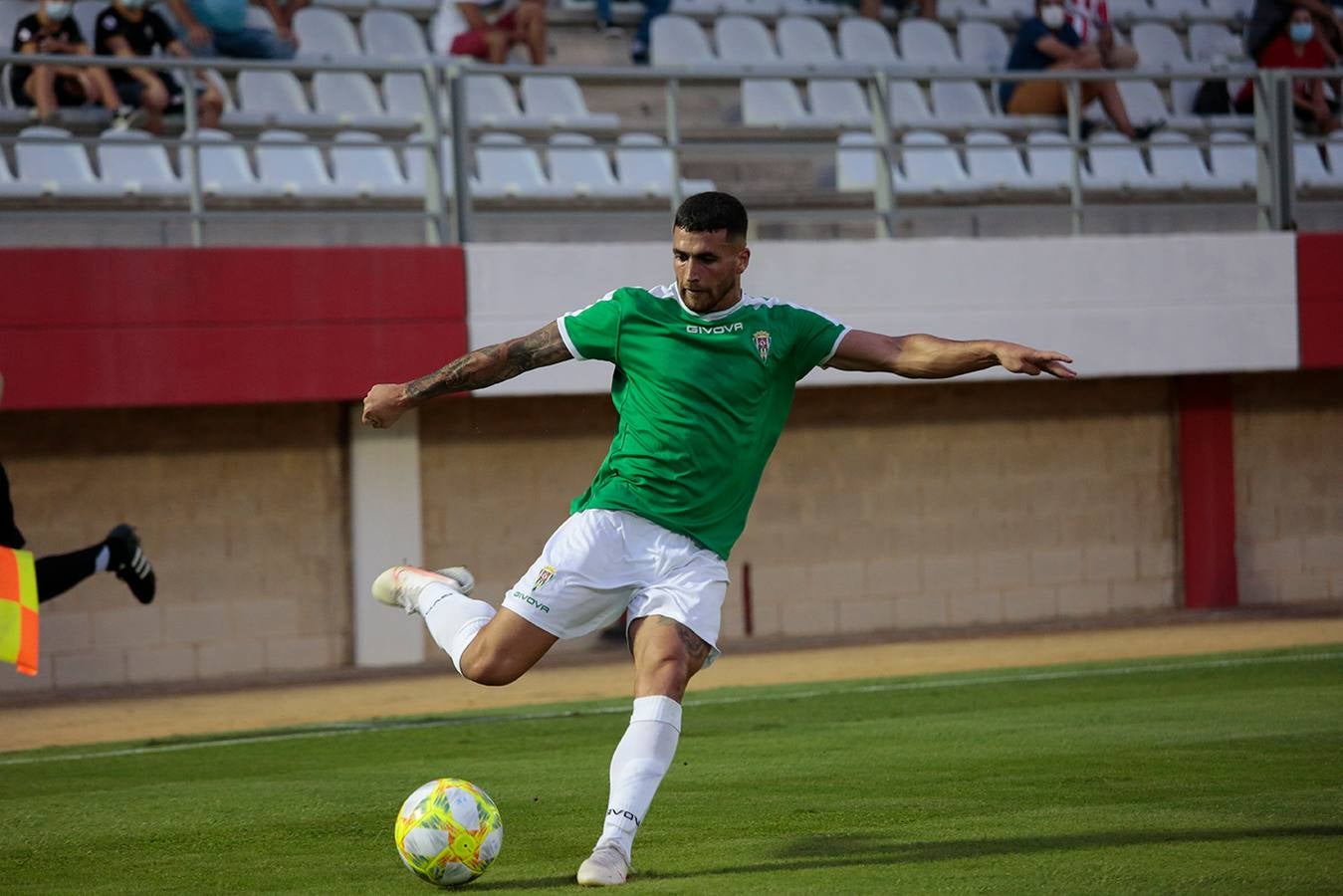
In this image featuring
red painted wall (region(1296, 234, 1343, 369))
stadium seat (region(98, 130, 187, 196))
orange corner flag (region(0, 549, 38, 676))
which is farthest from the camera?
red painted wall (region(1296, 234, 1343, 369))

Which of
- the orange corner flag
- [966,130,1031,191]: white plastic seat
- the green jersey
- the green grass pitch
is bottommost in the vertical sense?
the green grass pitch

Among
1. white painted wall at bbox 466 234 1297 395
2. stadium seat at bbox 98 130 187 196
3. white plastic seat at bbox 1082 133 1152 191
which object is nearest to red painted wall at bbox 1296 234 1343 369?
white painted wall at bbox 466 234 1297 395

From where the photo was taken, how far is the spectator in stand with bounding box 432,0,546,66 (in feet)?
56.5

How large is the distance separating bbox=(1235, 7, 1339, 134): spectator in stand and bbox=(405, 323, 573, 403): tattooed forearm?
14345 millimetres

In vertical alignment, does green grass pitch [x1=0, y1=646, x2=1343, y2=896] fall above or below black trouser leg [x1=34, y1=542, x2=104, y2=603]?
below

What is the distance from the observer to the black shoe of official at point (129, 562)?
1247cm

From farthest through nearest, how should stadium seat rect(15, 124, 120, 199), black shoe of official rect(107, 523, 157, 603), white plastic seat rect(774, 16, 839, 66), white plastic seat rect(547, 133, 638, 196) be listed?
white plastic seat rect(774, 16, 839, 66) → white plastic seat rect(547, 133, 638, 196) → stadium seat rect(15, 124, 120, 199) → black shoe of official rect(107, 523, 157, 603)

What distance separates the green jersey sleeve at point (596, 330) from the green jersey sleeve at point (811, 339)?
24.9 inches

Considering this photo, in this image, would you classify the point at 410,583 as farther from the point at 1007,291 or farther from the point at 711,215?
the point at 1007,291

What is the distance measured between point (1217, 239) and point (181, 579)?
945cm

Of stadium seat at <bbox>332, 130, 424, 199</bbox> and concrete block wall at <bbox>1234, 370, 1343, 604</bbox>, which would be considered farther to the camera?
concrete block wall at <bbox>1234, 370, 1343, 604</bbox>

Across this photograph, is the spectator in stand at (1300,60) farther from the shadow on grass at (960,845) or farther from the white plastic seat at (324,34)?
→ the shadow on grass at (960,845)

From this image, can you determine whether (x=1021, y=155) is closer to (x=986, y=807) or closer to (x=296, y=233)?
(x=296, y=233)

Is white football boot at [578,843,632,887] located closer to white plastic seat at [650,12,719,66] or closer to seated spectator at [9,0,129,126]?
seated spectator at [9,0,129,126]
